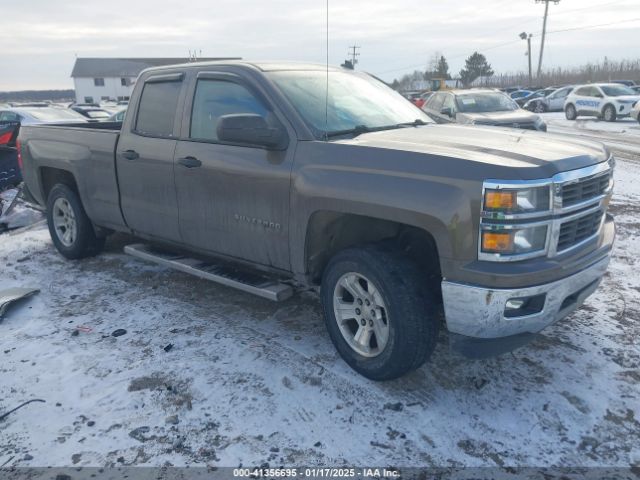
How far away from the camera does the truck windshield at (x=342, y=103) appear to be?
3.78 m

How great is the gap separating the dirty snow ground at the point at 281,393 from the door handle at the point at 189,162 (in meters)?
1.24

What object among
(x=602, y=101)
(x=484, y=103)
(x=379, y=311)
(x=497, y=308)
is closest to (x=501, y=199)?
(x=497, y=308)

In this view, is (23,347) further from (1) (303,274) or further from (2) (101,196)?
(1) (303,274)

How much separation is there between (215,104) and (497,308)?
8.68 feet

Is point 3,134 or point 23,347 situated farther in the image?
point 3,134

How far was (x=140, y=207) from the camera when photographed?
4871 mm

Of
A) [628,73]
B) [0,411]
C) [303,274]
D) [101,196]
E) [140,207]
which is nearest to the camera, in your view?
[0,411]

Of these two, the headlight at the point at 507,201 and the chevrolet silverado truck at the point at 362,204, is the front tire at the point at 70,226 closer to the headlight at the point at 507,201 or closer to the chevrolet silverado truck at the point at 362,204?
the chevrolet silverado truck at the point at 362,204

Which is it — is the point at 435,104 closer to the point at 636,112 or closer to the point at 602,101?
the point at 636,112

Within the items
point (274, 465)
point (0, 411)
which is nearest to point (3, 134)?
point (0, 411)

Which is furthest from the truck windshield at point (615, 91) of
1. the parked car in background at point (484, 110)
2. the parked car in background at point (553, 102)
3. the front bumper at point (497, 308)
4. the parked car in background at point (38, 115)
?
the front bumper at point (497, 308)

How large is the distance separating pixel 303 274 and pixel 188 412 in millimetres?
1155

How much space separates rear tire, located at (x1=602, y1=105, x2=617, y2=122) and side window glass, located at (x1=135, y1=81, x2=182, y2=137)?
2345cm

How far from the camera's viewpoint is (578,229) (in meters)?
3.16
